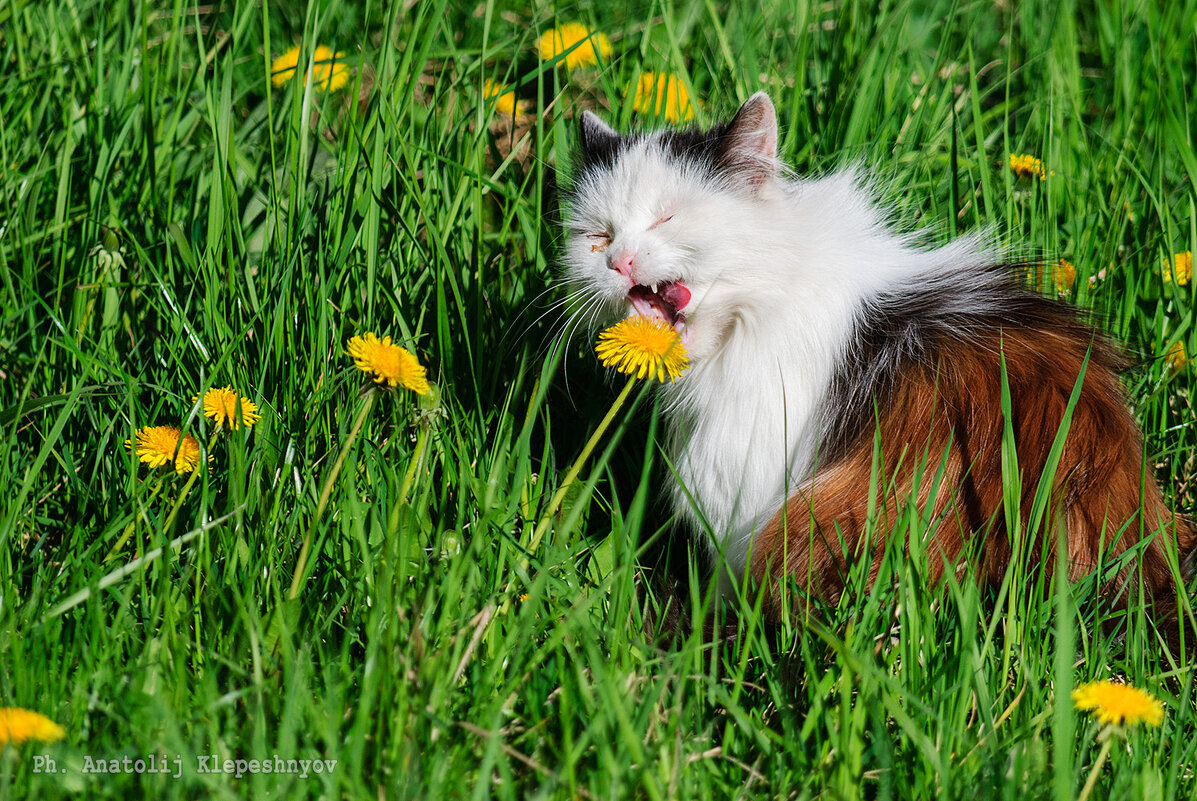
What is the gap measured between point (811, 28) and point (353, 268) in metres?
1.74

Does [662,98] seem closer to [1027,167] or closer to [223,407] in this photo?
[1027,167]

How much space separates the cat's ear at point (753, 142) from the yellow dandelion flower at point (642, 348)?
0.50 meters

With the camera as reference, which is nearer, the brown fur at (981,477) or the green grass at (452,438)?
the green grass at (452,438)

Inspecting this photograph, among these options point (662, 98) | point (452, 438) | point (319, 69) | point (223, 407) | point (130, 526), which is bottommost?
point (130, 526)

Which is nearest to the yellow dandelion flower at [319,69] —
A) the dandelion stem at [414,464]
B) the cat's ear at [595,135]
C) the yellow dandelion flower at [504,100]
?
the yellow dandelion flower at [504,100]

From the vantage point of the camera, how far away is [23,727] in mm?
1249

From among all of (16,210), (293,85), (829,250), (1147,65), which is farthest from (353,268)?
(1147,65)

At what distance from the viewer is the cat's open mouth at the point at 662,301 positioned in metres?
1.99

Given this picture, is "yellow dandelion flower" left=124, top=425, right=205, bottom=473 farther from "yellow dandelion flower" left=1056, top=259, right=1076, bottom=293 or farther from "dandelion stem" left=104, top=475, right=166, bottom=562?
"yellow dandelion flower" left=1056, top=259, right=1076, bottom=293

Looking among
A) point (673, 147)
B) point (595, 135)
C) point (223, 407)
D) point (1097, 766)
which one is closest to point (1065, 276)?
point (673, 147)

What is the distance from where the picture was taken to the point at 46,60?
2.78m

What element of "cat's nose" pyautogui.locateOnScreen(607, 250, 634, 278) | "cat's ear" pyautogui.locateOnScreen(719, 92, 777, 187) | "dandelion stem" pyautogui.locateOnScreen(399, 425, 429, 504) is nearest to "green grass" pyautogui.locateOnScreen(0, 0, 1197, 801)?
"dandelion stem" pyautogui.locateOnScreen(399, 425, 429, 504)

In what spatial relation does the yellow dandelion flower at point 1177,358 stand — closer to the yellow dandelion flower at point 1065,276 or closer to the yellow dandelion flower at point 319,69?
the yellow dandelion flower at point 1065,276

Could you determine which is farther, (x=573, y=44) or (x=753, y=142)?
(x=573, y=44)
